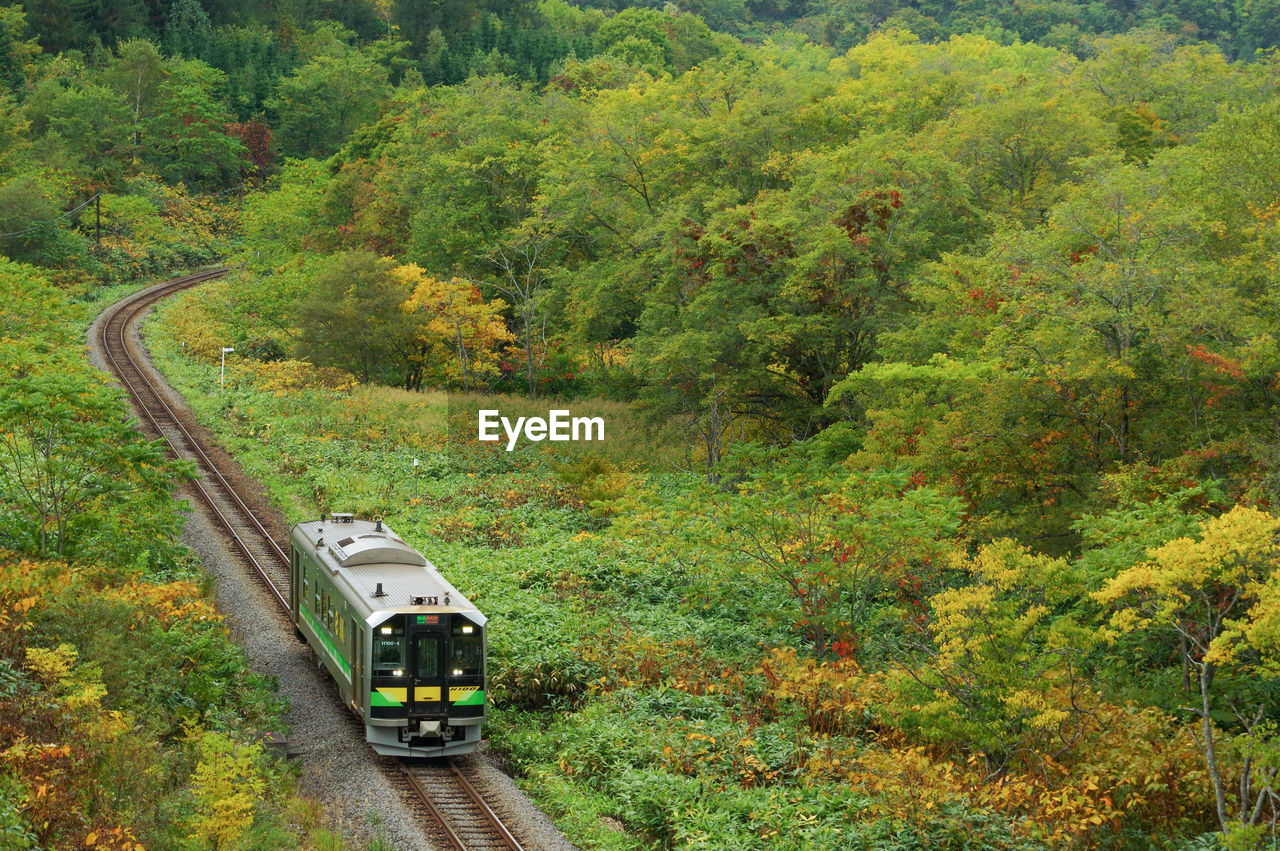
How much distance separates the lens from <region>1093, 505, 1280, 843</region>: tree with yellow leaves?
1391cm

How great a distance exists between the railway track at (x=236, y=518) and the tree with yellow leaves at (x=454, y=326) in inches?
417

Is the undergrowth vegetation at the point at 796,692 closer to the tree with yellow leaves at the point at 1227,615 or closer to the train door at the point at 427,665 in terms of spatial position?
the tree with yellow leaves at the point at 1227,615

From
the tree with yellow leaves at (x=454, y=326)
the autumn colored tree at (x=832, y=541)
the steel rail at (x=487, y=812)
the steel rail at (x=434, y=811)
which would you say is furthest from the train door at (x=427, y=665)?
the tree with yellow leaves at (x=454, y=326)

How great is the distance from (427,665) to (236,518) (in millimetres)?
15228

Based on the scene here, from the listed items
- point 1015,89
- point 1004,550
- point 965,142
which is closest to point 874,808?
point 1004,550

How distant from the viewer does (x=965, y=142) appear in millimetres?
37469

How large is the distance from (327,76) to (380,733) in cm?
9202

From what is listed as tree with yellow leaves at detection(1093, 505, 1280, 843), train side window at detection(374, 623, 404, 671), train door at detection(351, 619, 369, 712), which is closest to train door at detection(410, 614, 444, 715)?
train side window at detection(374, 623, 404, 671)

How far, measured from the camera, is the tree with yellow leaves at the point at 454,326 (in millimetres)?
48156

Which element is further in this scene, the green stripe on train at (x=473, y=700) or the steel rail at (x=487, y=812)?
the green stripe on train at (x=473, y=700)

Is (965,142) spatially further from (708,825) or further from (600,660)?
(708,825)

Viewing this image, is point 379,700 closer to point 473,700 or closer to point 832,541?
point 473,700

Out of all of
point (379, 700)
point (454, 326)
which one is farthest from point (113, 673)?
point (454, 326)

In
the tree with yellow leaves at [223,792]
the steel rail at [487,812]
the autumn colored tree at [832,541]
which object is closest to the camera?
the tree with yellow leaves at [223,792]
